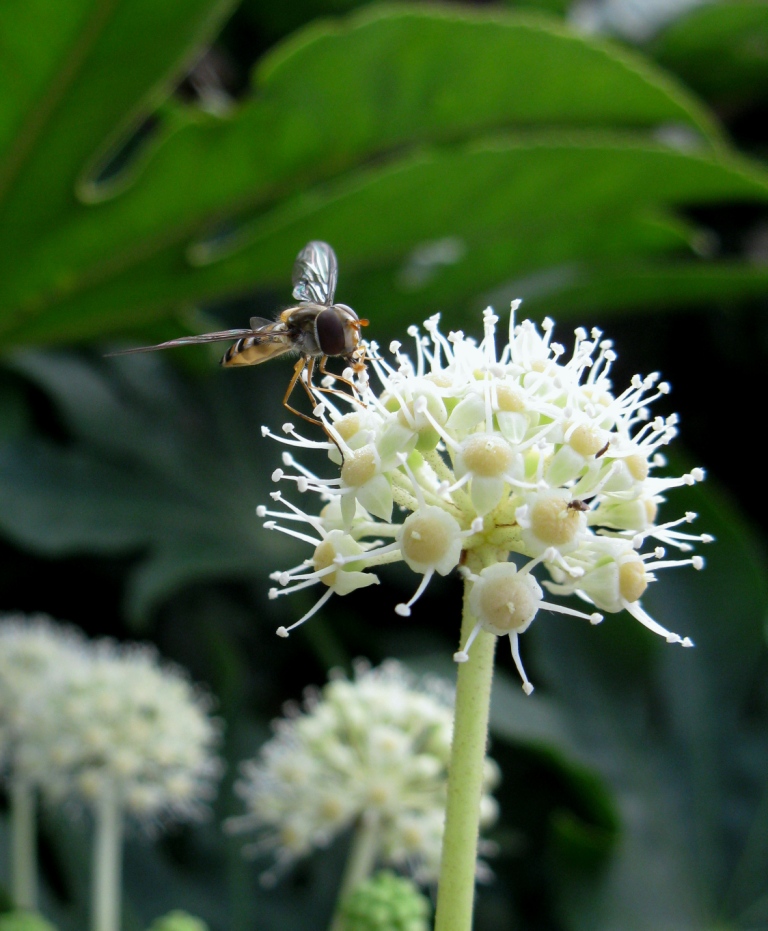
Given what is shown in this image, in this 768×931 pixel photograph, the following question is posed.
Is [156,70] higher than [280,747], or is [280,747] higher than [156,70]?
[156,70]

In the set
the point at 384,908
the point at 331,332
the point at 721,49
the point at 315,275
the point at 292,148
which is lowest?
the point at 384,908

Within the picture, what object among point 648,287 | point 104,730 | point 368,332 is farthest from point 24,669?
point 648,287

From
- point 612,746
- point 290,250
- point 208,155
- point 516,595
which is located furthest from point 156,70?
point 612,746

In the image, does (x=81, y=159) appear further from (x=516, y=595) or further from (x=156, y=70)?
(x=516, y=595)

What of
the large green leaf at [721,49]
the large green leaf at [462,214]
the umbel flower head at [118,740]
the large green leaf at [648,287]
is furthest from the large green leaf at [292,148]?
the large green leaf at [721,49]

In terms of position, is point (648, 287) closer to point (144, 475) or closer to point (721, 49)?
point (721, 49)
